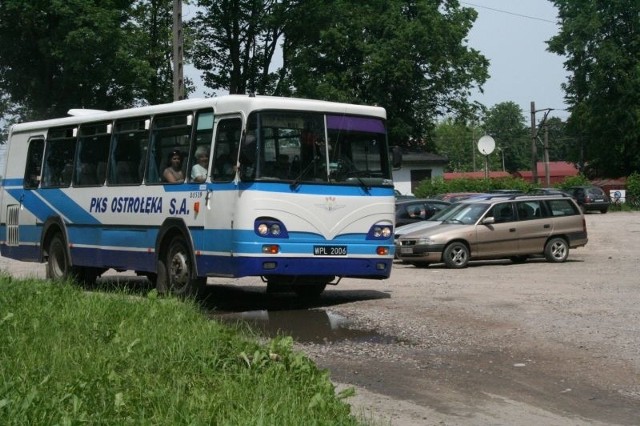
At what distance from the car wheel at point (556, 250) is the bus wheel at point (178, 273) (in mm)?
12031

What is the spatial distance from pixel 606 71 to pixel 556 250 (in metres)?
47.0

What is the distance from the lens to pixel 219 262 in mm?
13641

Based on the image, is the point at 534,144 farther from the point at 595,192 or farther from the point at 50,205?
the point at 50,205

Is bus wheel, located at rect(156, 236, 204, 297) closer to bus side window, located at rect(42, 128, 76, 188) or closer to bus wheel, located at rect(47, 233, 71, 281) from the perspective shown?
bus wheel, located at rect(47, 233, 71, 281)

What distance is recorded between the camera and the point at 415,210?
2941 centimetres

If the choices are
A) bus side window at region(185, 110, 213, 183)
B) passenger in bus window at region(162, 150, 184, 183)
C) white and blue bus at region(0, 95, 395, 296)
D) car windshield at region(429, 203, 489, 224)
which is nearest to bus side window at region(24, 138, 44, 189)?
white and blue bus at region(0, 95, 395, 296)

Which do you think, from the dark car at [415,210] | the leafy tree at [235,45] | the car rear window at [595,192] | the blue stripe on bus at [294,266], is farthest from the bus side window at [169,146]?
the car rear window at [595,192]

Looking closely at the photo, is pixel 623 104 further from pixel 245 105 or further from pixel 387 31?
pixel 245 105

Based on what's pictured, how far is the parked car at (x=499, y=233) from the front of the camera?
23.4 m

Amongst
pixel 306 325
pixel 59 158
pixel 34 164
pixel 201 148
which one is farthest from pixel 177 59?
pixel 306 325

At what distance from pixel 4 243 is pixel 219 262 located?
8.02 meters

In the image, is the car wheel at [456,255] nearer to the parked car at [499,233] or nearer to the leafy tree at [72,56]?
the parked car at [499,233]

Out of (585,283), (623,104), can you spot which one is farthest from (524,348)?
(623,104)

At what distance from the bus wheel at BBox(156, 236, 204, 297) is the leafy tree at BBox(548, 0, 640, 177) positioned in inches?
2268
